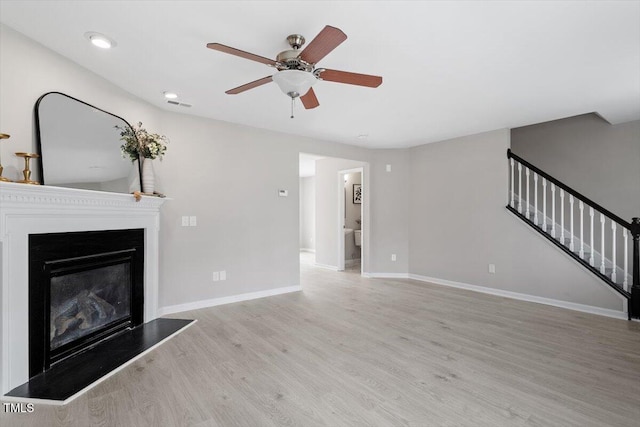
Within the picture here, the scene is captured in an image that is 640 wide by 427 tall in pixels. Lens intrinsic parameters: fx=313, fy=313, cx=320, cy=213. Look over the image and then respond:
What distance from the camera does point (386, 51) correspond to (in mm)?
2428

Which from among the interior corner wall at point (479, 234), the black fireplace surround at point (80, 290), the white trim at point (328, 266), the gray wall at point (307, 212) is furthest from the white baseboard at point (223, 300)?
the gray wall at point (307, 212)

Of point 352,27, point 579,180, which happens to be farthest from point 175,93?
point 579,180

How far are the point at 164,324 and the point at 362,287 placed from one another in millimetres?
2964

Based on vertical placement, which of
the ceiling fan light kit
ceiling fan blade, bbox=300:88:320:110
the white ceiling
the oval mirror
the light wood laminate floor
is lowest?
the light wood laminate floor

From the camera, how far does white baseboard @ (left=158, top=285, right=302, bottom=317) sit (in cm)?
377

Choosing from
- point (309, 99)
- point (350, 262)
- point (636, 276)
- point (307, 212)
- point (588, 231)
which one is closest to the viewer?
point (309, 99)

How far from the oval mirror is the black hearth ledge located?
139 cm

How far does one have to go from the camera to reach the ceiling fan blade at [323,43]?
1667 millimetres

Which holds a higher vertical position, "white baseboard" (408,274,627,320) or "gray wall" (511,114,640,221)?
"gray wall" (511,114,640,221)

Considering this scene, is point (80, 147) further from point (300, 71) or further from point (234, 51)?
point (300, 71)

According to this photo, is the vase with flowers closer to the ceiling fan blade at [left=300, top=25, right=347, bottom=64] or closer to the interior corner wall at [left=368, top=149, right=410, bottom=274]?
the ceiling fan blade at [left=300, top=25, right=347, bottom=64]

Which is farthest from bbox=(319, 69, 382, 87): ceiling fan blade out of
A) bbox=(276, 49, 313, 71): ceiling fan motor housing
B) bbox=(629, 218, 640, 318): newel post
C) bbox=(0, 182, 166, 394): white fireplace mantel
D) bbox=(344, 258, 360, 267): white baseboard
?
bbox=(344, 258, 360, 267): white baseboard

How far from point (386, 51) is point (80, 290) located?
3.21m

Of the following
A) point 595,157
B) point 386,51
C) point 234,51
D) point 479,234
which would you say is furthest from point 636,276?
point 234,51
